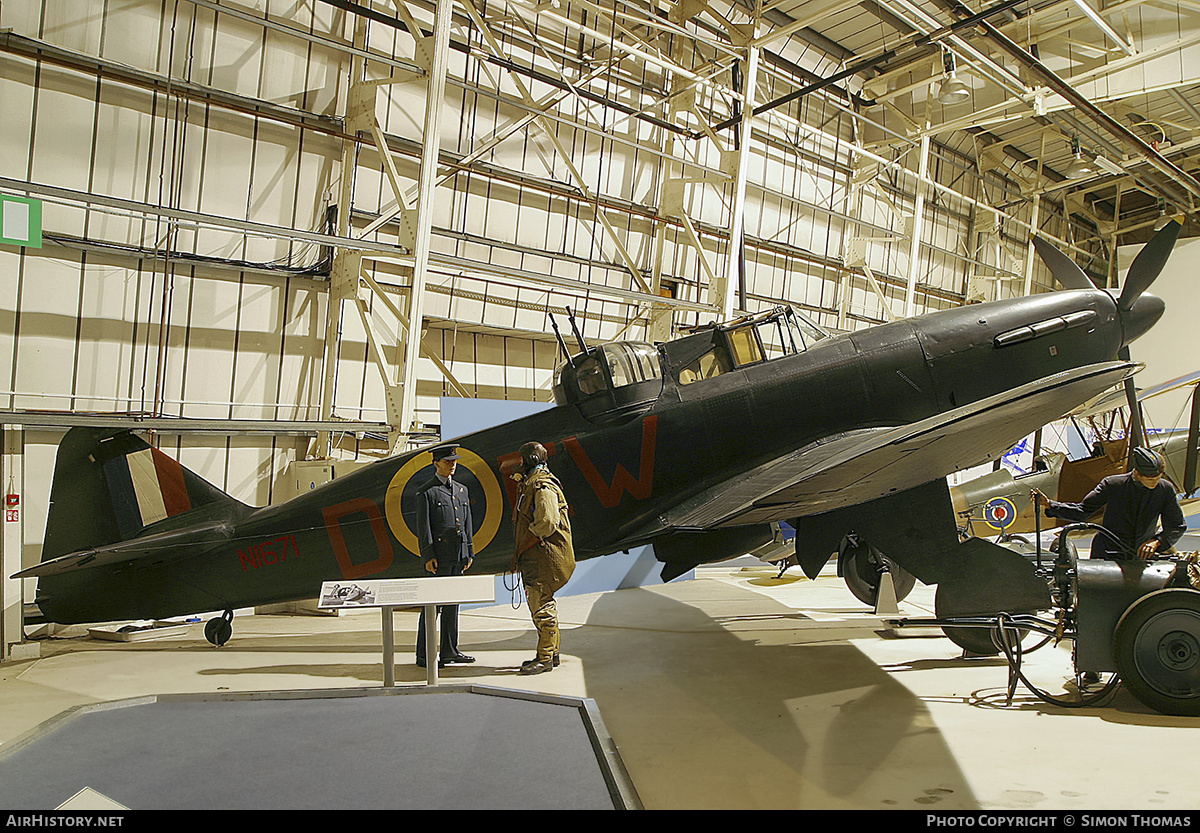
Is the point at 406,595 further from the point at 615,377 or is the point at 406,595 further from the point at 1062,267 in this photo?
the point at 1062,267

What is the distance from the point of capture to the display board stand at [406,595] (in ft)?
12.2

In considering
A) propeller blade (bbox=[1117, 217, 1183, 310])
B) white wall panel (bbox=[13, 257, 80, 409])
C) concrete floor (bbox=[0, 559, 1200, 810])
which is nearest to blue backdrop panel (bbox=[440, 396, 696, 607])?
concrete floor (bbox=[0, 559, 1200, 810])

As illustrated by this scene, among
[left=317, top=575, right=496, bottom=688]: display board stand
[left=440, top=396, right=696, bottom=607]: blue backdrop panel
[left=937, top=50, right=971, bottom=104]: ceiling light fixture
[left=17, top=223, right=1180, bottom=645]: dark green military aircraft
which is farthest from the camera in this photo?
[left=937, top=50, right=971, bottom=104]: ceiling light fixture

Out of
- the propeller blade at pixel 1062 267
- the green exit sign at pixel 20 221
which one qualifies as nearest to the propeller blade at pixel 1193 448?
the propeller blade at pixel 1062 267

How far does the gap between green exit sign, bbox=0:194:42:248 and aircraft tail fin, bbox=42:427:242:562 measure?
134 cm

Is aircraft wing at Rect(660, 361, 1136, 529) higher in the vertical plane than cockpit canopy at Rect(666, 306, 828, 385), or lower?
lower

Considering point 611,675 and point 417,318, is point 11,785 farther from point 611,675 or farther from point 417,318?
point 417,318

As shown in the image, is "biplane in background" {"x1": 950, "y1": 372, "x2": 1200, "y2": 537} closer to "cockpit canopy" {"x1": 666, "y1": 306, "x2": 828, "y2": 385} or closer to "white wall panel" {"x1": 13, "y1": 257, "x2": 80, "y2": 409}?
"cockpit canopy" {"x1": 666, "y1": 306, "x2": 828, "y2": 385}

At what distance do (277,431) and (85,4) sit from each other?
430cm

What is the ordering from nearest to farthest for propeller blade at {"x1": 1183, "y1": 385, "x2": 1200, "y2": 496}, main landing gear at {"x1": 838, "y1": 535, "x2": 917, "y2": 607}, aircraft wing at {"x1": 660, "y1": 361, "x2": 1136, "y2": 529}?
1. aircraft wing at {"x1": 660, "y1": 361, "x2": 1136, "y2": 529}
2. propeller blade at {"x1": 1183, "y1": 385, "x2": 1200, "y2": 496}
3. main landing gear at {"x1": 838, "y1": 535, "x2": 917, "y2": 607}

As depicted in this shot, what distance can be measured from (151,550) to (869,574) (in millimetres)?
5465

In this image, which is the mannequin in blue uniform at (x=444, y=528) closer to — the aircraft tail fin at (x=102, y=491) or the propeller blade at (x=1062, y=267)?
the aircraft tail fin at (x=102, y=491)

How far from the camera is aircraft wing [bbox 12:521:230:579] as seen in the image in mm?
4672

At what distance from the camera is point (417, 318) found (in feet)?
23.3
